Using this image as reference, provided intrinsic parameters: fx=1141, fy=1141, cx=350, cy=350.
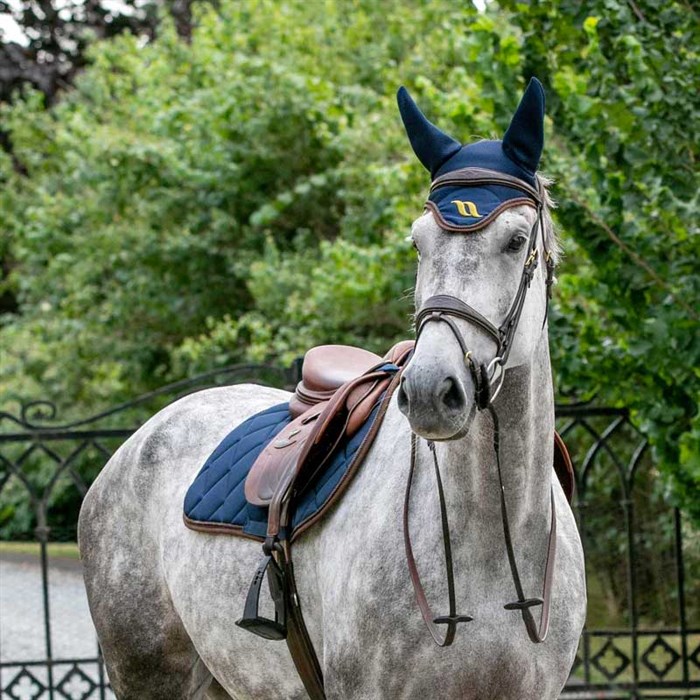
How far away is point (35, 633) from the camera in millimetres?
10898

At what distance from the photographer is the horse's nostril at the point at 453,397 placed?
7.41ft

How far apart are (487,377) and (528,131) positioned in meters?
0.61

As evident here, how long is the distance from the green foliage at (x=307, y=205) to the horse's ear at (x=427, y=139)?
95.6 inches

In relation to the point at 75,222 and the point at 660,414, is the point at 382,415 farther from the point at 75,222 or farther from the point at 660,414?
the point at 75,222

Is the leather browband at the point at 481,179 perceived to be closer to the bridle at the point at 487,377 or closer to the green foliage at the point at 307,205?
the bridle at the point at 487,377

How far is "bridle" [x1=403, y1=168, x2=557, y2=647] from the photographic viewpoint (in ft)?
7.72

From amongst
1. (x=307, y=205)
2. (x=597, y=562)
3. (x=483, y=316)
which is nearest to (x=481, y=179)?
(x=483, y=316)

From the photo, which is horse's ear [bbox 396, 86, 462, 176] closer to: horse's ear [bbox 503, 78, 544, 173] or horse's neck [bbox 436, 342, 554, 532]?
horse's ear [bbox 503, 78, 544, 173]

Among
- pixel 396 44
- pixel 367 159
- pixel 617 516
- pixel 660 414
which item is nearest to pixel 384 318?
pixel 367 159

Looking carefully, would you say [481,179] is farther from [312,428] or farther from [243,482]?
[243,482]

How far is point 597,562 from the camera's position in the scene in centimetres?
902

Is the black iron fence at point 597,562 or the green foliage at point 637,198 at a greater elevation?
the green foliage at point 637,198

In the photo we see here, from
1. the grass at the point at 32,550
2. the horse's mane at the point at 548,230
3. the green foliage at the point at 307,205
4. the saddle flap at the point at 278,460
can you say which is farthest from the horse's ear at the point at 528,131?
the grass at the point at 32,550

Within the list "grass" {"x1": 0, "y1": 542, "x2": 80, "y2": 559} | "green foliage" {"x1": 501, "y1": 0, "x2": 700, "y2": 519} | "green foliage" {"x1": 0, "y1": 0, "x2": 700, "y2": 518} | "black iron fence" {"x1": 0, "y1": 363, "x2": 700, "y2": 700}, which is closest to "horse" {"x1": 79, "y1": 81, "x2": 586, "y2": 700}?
"green foliage" {"x1": 501, "y1": 0, "x2": 700, "y2": 519}
